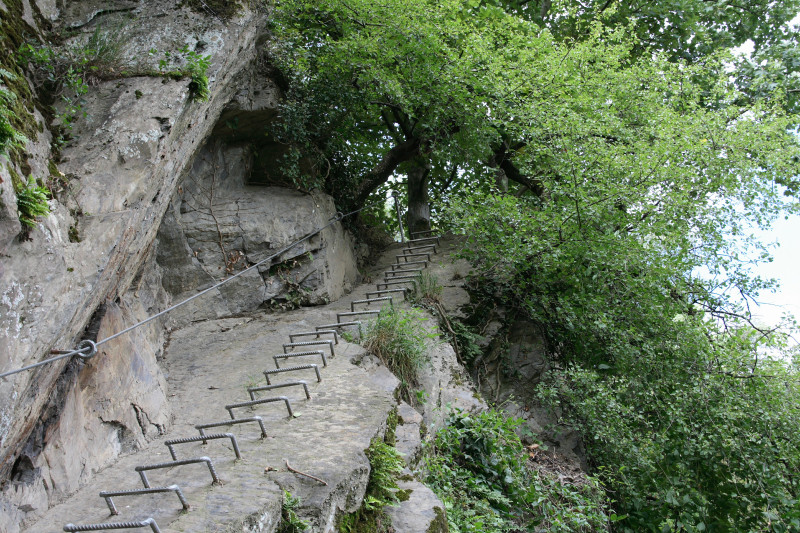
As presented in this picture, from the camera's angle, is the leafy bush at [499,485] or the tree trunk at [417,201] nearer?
the leafy bush at [499,485]

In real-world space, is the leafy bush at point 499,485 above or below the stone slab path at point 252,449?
below

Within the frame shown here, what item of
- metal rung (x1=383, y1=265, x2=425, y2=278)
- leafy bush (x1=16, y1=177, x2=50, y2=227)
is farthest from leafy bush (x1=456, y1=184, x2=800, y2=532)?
leafy bush (x1=16, y1=177, x2=50, y2=227)

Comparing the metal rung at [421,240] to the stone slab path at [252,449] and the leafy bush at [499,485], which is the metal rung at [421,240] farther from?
the leafy bush at [499,485]

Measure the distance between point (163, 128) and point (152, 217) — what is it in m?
0.81

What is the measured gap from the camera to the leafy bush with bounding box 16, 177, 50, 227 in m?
3.82

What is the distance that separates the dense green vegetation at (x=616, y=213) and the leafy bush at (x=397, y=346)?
4.12ft

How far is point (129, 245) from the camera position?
492 cm

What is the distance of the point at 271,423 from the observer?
4.60 metres

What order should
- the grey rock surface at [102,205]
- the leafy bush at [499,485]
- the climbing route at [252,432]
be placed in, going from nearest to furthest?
the climbing route at [252,432] → the grey rock surface at [102,205] → the leafy bush at [499,485]

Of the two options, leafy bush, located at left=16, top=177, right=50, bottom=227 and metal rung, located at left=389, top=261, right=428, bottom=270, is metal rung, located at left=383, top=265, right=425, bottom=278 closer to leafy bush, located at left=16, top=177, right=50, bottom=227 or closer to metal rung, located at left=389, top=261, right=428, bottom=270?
metal rung, located at left=389, top=261, right=428, bottom=270

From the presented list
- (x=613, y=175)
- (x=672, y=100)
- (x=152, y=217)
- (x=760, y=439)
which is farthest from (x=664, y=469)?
(x=152, y=217)

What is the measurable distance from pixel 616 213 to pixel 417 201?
588cm

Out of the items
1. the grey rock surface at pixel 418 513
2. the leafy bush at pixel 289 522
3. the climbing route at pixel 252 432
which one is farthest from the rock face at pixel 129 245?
the grey rock surface at pixel 418 513

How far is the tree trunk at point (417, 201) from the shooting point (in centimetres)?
1307
